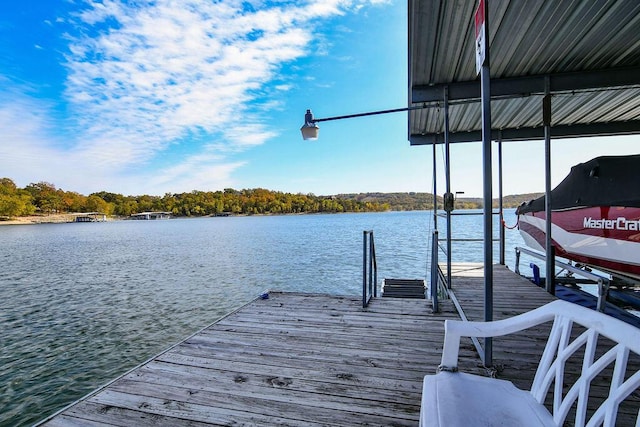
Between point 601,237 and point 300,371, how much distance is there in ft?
12.6

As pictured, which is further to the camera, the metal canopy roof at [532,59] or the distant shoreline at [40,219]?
the distant shoreline at [40,219]

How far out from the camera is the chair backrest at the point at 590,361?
2.42 ft

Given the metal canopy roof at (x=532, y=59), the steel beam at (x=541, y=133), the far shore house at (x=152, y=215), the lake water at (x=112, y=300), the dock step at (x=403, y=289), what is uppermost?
the metal canopy roof at (x=532, y=59)

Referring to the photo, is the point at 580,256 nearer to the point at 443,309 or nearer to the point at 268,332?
the point at 443,309

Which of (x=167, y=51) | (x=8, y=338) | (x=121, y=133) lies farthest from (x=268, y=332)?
(x=121, y=133)

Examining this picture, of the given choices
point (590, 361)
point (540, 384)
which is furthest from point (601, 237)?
point (590, 361)

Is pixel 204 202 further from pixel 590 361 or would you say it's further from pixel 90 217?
pixel 590 361

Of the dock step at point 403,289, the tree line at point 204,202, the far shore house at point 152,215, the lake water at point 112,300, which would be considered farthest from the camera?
the far shore house at point 152,215

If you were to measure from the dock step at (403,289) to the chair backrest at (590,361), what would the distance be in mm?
4515

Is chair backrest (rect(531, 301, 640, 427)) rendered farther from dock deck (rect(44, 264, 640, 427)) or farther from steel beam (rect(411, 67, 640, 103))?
steel beam (rect(411, 67, 640, 103))

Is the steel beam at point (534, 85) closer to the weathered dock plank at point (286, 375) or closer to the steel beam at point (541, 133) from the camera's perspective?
the steel beam at point (541, 133)

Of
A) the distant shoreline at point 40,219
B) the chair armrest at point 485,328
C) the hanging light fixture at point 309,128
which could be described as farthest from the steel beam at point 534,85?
the distant shoreline at point 40,219

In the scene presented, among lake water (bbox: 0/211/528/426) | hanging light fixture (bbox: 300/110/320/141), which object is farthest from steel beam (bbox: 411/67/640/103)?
lake water (bbox: 0/211/528/426)

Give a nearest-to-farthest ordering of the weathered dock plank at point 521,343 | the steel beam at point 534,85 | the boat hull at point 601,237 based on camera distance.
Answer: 1. the weathered dock plank at point 521,343
2. the boat hull at point 601,237
3. the steel beam at point 534,85
